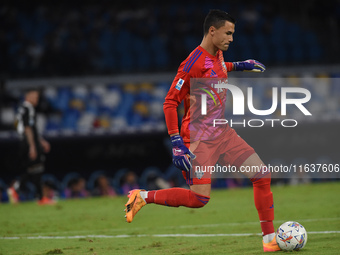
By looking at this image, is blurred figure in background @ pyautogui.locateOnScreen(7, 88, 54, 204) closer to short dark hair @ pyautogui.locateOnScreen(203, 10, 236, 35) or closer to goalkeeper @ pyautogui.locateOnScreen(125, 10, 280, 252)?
goalkeeper @ pyautogui.locateOnScreen(125, 10, 280, 252)

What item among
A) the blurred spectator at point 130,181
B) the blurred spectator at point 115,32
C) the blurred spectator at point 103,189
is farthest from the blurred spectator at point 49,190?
the blurred spectator at point 115,32

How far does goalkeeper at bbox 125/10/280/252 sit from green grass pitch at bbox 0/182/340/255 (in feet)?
1.82

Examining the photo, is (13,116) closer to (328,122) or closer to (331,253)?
(328,122)

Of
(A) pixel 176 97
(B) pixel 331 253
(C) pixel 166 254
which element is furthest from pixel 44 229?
(B) pixel 331 253

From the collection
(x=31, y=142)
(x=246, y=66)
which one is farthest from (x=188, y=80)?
(x=31, y=142)

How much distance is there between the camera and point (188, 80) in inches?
272

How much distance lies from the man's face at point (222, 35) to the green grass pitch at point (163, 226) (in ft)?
7.49

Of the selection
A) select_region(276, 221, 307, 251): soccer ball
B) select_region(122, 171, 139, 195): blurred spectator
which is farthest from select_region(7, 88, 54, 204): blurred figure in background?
select_region(276, 221, 307, 251): soccer ball

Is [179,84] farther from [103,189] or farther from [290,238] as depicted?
[103,189]

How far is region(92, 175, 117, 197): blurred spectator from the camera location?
51.2 feet

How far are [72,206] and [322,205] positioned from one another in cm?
517

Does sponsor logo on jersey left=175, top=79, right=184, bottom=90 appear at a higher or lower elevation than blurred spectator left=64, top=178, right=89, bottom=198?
higher

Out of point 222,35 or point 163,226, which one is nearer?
point 222,35

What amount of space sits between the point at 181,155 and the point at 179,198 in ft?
1.90
